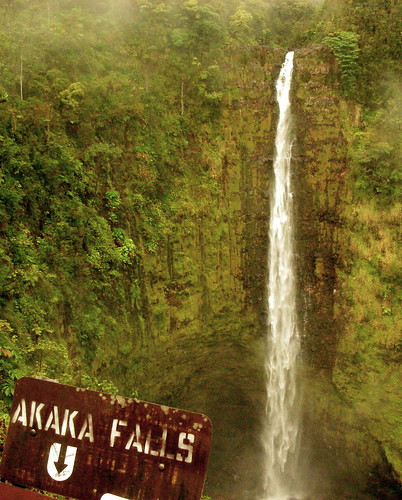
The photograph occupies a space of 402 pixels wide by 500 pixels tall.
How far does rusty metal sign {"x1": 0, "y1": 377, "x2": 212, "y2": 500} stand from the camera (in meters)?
1.82

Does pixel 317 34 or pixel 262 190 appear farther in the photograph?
pixel 317 34

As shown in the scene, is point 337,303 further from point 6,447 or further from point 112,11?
point 112,11

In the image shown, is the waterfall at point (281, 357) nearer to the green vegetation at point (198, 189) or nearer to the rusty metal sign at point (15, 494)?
the green vegetation at point (198, 189)

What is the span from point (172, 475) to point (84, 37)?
1597cm

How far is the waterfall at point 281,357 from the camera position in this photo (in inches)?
557

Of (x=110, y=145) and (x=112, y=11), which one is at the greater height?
(x=112, y=11)

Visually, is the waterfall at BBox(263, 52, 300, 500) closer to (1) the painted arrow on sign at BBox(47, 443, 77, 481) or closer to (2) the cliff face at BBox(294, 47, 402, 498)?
(2) the cliff face at BBox(294, 47, 402, 498)

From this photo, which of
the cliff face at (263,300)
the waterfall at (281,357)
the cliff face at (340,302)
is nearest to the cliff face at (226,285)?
the cliff face at (263,300)

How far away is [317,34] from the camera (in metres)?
17.1

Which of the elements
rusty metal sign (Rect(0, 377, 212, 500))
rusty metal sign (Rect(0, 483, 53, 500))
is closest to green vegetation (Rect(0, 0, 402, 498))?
rusty metal sign (Rect(0, 377, 212, 500))

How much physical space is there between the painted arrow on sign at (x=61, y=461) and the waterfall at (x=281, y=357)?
12777 millimetres

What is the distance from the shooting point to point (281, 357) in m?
14.1

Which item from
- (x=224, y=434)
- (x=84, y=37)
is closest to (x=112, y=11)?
(x=84, y=37)

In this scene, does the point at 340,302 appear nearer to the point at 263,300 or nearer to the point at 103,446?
the point at 263,300
